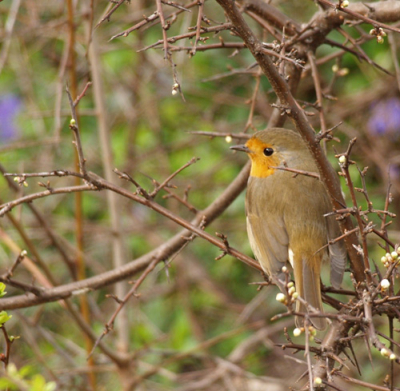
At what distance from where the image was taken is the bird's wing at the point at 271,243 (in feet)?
10.2

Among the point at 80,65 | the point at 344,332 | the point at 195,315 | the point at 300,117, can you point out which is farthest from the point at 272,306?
the point at 300,117

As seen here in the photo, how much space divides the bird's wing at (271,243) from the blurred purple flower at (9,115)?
3.56m

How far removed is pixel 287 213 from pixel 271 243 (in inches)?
6.7

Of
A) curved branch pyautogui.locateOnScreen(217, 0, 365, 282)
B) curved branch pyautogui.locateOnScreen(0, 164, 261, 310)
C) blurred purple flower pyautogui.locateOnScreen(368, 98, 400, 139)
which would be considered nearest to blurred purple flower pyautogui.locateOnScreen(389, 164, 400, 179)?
blurred purple flower pyautogui.locateOnScreen(368, 98, 400, 139)

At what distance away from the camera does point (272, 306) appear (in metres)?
5.24

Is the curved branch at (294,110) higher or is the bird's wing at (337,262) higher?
the curved branch at (294,110)

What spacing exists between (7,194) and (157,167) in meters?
1.36

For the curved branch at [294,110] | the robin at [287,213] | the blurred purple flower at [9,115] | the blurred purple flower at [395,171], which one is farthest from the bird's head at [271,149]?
the blurred purple flower at [9,115]

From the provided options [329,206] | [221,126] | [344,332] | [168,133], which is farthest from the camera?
[168,133]

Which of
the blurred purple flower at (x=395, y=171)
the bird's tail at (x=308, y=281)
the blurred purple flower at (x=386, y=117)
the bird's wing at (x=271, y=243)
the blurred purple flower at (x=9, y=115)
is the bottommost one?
the bird's tail at (x=308, y=281)

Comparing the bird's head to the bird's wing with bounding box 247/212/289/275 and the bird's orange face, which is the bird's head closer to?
the bird's orange face

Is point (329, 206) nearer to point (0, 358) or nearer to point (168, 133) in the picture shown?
point (0, 358)

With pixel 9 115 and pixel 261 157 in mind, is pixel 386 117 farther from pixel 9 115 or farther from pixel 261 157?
pixel 9 115

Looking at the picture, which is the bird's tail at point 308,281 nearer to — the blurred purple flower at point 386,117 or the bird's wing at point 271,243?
the bird's wing at point 271,243
